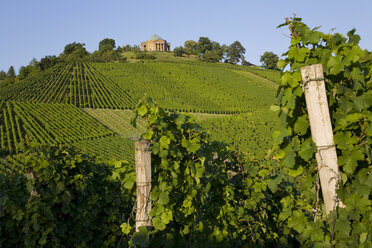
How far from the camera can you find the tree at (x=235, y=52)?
354 ft

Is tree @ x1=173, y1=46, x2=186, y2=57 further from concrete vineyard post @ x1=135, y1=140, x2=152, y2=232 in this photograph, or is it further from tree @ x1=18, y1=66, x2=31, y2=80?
concrete vineyard post @ x1=135, y1=140, x2=152, y2=232

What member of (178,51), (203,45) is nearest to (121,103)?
(178,51)

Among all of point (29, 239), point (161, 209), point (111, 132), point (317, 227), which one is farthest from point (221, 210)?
point (111, 132)

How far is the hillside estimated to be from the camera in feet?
112

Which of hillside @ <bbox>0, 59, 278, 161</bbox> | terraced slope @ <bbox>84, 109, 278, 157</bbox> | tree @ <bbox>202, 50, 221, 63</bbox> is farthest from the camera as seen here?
tree @ <bbox>202, 50, 221, 63</bbox>

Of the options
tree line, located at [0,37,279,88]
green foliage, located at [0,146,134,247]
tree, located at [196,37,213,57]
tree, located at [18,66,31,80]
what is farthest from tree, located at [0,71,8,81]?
green foliage, located at [0,146,134,247]

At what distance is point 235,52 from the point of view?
354 ft

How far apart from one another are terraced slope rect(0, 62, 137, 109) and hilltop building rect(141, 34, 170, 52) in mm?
68701

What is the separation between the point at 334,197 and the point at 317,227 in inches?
12.2

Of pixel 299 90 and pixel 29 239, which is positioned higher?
Answer: pixel 299 90

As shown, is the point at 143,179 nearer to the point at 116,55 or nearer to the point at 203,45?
the point at 116,55

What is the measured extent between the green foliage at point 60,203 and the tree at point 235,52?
345 feet

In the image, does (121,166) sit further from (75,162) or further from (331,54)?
(331,54)

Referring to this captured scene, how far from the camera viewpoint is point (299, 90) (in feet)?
8.45
